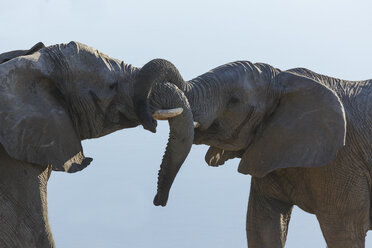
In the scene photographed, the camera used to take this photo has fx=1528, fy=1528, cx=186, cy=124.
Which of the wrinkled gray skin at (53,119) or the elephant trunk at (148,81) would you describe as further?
the elephant trunk at (148,81)

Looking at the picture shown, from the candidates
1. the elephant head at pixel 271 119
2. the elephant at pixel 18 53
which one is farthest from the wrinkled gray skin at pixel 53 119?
the elephant head at pixel 271 119

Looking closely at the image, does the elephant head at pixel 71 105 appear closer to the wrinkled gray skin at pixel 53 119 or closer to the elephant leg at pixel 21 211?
the wrinkled gray skin at pixel 53 119

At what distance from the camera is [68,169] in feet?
35.9

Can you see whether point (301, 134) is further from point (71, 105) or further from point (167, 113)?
point (71, 105)

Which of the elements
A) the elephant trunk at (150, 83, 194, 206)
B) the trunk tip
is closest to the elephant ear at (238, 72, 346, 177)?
the elephant trunk at (150, 83, 194, 206)

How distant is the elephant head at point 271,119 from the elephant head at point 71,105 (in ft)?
1.47

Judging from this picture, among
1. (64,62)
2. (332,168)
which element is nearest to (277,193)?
(332,168)

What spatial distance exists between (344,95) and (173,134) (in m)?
1.56

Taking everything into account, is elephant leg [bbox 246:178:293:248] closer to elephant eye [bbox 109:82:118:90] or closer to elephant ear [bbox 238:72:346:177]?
elephant ear [bbox 238:72:346:177]

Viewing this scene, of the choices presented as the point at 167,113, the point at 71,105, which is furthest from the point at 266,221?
the point at 71,105

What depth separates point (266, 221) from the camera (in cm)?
1218

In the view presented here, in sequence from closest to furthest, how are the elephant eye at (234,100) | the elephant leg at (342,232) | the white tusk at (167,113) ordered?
the white tusk at (167,113), the elephant eye at (234,100), the elephant leg at (342,232)

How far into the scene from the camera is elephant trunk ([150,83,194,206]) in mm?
11078

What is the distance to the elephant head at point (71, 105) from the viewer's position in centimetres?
1079
